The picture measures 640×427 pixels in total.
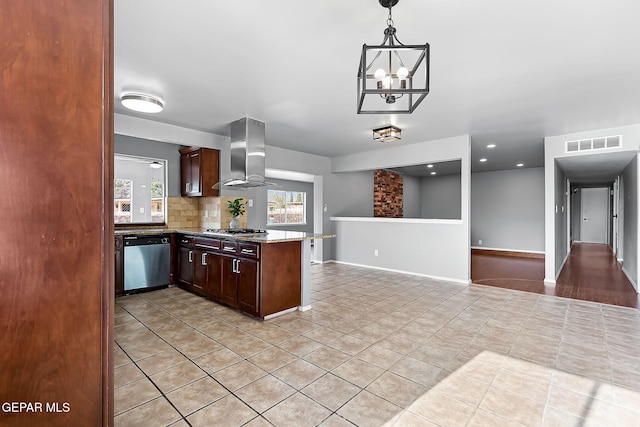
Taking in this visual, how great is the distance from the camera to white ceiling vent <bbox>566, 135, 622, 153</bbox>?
173 inches

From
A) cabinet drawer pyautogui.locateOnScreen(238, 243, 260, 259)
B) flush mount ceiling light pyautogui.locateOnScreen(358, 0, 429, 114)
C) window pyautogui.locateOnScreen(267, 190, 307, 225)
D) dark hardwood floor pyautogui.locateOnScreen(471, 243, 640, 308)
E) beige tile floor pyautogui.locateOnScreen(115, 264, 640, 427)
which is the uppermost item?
flush mount ceiling light pyautogui.locateOnScreen(358, 0, 429, 114)

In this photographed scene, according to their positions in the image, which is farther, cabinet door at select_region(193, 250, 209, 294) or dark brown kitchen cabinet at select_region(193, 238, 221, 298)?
cabinet door at select_region(193, 250, 209, 294)

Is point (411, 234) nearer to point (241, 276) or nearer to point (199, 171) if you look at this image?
point (241, 276)

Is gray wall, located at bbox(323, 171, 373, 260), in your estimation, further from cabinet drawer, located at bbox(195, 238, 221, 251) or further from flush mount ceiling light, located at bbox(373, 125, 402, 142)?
cabinet drawer, located at bbox(195, 238, 221, 251)

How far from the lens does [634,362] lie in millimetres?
2379

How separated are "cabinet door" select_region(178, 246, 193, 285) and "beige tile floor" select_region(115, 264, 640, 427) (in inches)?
22.5

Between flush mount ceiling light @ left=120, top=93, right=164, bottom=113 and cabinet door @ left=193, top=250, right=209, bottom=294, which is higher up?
flush mount ceiling light @ left=120, top=93, right=164, bottom=113

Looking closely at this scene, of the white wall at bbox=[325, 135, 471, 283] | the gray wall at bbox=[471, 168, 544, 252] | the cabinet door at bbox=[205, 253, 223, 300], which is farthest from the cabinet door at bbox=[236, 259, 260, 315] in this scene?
the gray wall at bbox=[471, 168, 544, 252]

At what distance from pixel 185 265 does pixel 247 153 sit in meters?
1.87

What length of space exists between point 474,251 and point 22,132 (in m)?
9.68

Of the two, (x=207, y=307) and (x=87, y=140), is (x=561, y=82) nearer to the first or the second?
(x=87, y=140)

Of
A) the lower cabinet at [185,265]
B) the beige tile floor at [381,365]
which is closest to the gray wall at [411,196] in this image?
the beige tile floor at [381,365]

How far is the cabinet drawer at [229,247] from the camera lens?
139 inches

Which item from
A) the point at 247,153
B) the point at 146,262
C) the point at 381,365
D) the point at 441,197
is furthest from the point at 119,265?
the point at 441,197
